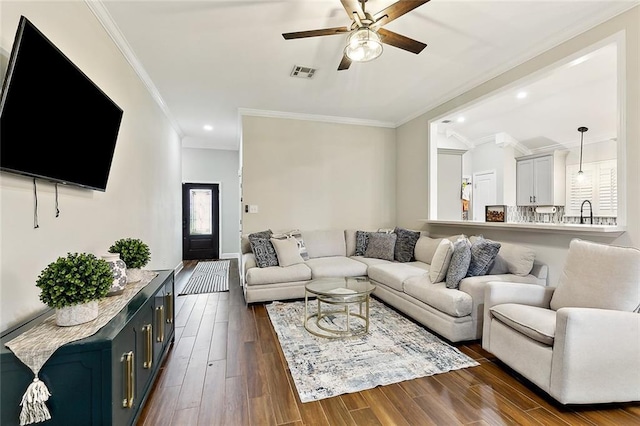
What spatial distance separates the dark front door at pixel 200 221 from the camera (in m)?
7.58

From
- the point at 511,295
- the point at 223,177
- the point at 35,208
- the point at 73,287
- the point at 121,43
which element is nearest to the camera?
the point at 73,287

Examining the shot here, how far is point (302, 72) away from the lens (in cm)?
346

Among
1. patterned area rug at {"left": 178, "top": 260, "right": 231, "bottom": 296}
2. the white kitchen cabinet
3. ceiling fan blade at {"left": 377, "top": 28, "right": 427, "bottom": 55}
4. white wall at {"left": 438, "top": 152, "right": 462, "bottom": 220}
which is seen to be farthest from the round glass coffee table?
the white kitchen cabinet

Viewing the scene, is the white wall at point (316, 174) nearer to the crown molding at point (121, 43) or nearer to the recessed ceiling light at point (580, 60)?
the crown molding at point (121, 43)

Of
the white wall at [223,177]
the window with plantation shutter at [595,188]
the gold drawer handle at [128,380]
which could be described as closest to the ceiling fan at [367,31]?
the gold drawer handle at [128,380]

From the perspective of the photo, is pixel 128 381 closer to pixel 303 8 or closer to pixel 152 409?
pixel 152 409

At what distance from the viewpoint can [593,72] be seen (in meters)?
3.82

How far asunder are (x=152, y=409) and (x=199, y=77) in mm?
3398

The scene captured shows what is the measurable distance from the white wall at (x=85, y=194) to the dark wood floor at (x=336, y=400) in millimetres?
1041

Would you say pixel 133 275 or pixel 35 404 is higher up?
pixel 133 275

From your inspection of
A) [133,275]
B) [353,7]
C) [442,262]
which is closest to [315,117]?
[353,7]

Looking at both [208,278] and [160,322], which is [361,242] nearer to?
[208,278]

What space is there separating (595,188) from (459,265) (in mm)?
4742

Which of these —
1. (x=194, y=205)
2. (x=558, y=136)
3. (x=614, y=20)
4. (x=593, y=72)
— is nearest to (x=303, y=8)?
(x=614, y=20)
